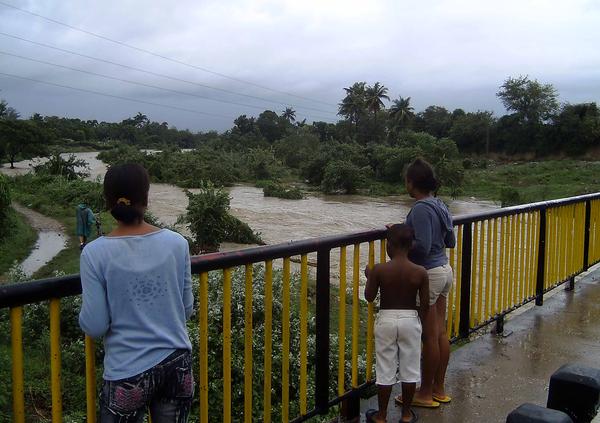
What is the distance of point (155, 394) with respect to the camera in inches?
81.9

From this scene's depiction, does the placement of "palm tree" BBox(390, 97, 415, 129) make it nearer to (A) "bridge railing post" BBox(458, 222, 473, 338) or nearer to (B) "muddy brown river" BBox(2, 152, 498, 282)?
(B) "muddy brown river" BBox(2, 152, 498, 282)

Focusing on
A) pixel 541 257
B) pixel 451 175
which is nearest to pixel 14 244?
pixel 541 257

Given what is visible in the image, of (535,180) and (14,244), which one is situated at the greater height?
(535,180)

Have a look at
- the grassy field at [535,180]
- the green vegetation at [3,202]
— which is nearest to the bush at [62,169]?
the green vegetation at [3,202]

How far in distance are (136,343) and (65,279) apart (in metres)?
0.32

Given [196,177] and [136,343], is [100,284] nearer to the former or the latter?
[136,343]

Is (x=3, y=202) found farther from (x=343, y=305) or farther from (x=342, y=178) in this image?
(x=342, y=178)

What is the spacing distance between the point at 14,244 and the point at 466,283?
792 inches

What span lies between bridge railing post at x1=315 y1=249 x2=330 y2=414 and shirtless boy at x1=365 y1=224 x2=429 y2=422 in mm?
242

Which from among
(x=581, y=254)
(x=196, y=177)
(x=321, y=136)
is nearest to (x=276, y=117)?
(x=321, y=136)

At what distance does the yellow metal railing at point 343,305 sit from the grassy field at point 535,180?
37728 mm

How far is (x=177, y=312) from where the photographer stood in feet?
6.93

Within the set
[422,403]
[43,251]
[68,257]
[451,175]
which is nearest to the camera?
[422,403]

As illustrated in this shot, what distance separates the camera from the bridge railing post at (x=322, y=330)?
308cm
